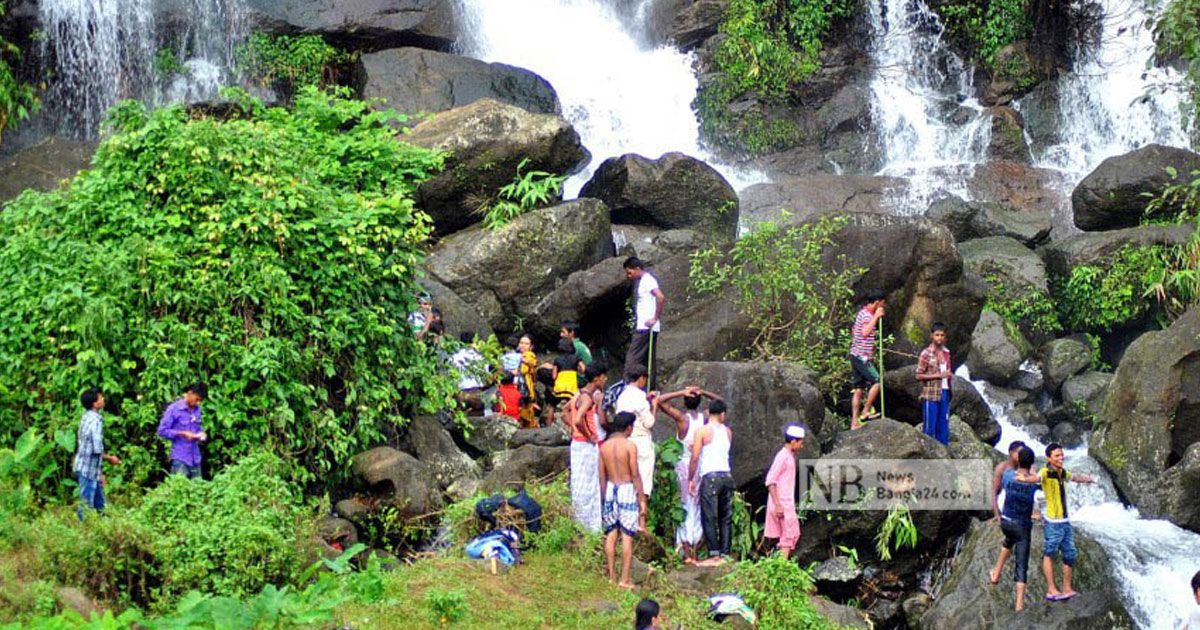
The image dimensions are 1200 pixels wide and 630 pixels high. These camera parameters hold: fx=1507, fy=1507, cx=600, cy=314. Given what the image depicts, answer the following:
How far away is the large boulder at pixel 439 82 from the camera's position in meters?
21.2

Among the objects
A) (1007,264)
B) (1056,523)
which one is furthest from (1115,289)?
(1056,523)

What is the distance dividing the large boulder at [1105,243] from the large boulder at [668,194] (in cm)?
456

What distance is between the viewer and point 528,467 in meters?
13.3

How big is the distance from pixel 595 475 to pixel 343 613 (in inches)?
111

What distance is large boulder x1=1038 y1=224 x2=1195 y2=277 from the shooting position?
793 inches

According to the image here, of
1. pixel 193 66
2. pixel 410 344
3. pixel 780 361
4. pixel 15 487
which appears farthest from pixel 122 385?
pixel 193 66

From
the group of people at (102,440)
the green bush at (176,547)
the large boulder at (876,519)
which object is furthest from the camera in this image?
the large boulder at (876,519)

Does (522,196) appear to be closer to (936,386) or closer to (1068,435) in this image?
(936,386)

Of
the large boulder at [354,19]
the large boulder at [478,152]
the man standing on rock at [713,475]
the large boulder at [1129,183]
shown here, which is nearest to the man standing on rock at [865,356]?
the man standing on rock at [713,475]

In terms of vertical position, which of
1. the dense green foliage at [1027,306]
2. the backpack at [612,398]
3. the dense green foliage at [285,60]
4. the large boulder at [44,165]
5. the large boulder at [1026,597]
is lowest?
the large boulder at [1026,597]

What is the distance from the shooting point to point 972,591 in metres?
12.9

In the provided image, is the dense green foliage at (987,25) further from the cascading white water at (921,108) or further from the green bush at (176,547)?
the green bush at (176,547)

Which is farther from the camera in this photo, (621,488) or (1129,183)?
(1129,183)

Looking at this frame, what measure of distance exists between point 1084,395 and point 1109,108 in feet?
27.3
